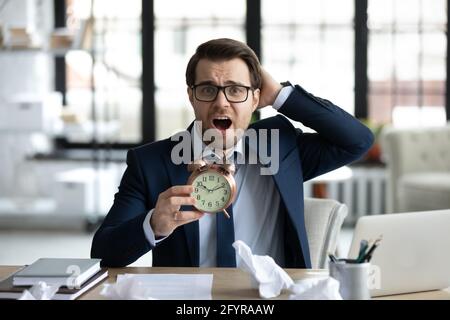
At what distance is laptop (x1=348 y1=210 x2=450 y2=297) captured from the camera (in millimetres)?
1792

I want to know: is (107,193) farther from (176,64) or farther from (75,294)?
(75,294)

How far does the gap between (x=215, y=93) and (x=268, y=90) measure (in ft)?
0.69

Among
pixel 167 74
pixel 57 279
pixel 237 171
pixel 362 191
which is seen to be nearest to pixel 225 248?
pixel 237 171

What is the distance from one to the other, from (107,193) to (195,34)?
1532mm

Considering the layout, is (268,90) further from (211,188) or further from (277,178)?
(211,188)

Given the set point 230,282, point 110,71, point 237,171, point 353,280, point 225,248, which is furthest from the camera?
point 110,71

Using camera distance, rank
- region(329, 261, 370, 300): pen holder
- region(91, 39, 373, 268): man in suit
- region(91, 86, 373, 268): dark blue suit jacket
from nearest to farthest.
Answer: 1. region(329, 261, 370, 300): pen holder
2. region(91, 86, 373, 268): dark blue suit jacket
3. region(91, 39, 373, 268): man in suit

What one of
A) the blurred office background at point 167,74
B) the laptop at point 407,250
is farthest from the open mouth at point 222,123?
the blurred office background at point 167,74

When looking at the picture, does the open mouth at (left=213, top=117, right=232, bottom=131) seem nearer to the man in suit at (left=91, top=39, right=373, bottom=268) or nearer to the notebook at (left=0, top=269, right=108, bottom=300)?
the man in suit at (left=91, top=39, right=373, bottom=268)

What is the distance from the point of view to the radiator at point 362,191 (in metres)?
6.62

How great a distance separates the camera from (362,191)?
6.63 metres

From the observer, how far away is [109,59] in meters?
6.95

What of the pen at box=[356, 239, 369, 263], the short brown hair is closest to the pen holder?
the pen at box=[356, 239, 369, 263]
